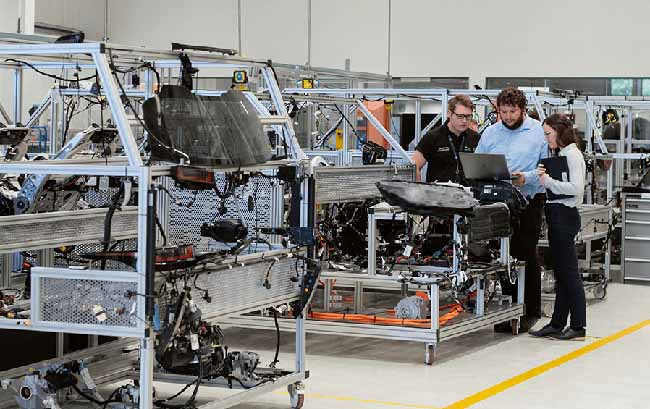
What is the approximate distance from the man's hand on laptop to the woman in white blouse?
0.60ft

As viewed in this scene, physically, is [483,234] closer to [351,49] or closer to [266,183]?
[266,183]

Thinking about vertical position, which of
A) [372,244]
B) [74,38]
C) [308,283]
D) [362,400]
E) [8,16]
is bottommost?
[362,400]

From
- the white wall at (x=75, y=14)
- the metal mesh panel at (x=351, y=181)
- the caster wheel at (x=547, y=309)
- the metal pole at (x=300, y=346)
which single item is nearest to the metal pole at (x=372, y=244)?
the metal mesh panel at (x=351, y=181)

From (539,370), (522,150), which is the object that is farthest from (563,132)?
(539,370)

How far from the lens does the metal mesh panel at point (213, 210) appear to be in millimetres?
6934

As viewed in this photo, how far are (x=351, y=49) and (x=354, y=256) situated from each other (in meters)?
10.5

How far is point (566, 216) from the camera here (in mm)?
8883

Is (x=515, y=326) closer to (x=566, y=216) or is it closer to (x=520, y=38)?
(x=566, y=216)

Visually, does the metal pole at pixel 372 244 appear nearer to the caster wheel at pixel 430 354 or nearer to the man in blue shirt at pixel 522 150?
the caster wheel at pixel 430 354

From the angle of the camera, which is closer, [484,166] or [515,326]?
[484,166]

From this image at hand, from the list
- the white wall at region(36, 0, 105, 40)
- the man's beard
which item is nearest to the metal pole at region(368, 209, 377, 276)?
the man's beard

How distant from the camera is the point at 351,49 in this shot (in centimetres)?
1977

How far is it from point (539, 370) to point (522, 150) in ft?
6.45

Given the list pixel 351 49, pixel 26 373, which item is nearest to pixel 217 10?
pixel 351 49
